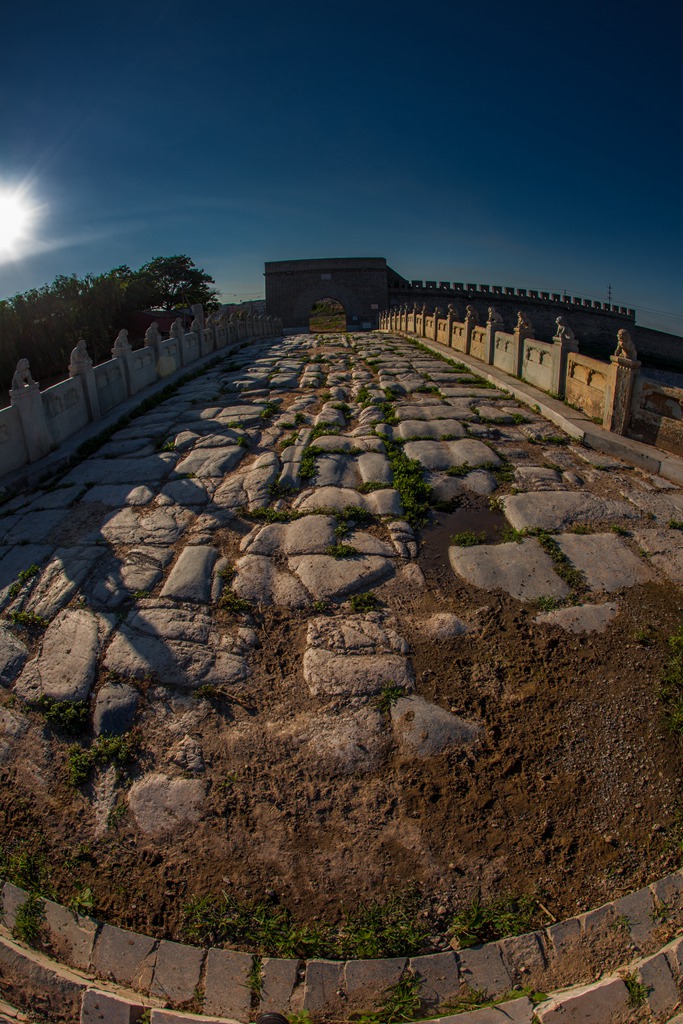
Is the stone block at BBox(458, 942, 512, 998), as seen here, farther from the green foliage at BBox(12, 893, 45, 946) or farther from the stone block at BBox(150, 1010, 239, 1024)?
the green foliage at BBox(12, 893, 45, 946)

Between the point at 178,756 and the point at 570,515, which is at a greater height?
the point at 570,515

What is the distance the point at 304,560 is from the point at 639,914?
2685 millimetres

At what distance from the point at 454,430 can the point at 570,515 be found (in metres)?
2.57

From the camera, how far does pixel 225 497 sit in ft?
17.5

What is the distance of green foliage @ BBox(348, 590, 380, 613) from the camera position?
3674mm

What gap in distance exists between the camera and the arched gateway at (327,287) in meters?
39.9

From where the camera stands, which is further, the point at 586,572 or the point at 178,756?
the point at 586,572

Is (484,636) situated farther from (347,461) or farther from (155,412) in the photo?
(155,412)

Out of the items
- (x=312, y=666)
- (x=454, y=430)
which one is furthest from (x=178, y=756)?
(x=454, y=430)

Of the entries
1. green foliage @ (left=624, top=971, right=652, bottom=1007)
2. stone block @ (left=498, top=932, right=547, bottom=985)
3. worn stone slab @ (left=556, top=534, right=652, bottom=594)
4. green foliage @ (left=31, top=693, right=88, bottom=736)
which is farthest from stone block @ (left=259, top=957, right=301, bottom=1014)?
worn stone slab @ (left=556, top=534, right=652, bottom=594)

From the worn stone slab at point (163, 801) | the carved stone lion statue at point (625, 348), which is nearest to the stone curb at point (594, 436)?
the carved stone lion statue at point (625, 348)

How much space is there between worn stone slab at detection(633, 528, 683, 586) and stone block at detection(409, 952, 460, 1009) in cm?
278

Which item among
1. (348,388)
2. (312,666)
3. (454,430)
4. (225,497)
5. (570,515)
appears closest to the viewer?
(312,666)

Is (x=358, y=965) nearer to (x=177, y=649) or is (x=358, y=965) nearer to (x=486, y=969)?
(x=486, y=969)
